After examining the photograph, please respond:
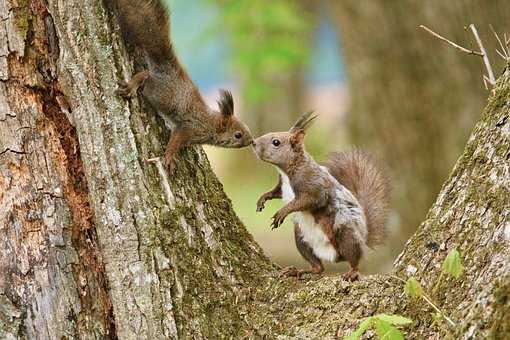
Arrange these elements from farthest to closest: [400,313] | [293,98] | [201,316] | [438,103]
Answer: [293,98] → [438,103] → [201,316] → [400,313]

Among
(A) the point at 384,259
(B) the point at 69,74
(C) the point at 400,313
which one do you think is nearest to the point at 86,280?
(B) the point at 69,74

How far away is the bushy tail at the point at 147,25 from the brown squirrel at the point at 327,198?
0.95 m

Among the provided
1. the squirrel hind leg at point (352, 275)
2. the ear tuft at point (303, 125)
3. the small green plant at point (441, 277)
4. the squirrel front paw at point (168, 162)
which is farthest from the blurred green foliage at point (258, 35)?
the small green plant at point (441, 277)

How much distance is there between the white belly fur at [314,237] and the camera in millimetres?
4242

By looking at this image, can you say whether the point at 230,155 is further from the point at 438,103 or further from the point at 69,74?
the point at 69,74

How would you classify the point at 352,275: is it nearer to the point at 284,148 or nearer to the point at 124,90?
the point at 284,148

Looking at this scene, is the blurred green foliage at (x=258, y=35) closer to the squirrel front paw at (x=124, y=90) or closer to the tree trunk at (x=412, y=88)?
the tree trunk at (x=412, y=88)

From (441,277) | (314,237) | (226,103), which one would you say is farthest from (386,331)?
(226,103)

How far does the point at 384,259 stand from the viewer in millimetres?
7480

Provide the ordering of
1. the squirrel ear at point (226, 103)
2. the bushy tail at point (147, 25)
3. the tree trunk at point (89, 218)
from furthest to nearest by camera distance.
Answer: the squirrel ear at point (226, 103) → the bushy tail at point (147, 25) → the tree trunk at point (89, 218)

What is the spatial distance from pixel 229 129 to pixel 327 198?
63 centimetres

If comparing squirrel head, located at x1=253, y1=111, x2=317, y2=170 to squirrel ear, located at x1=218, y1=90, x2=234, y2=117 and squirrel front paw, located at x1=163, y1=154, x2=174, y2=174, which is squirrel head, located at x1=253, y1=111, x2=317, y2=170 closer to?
squirrel ear, located at x1=218, y1=90, x2=234, y2=117

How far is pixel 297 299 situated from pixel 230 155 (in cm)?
1353

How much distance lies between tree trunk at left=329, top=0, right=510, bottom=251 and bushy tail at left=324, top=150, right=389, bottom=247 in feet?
8.38
